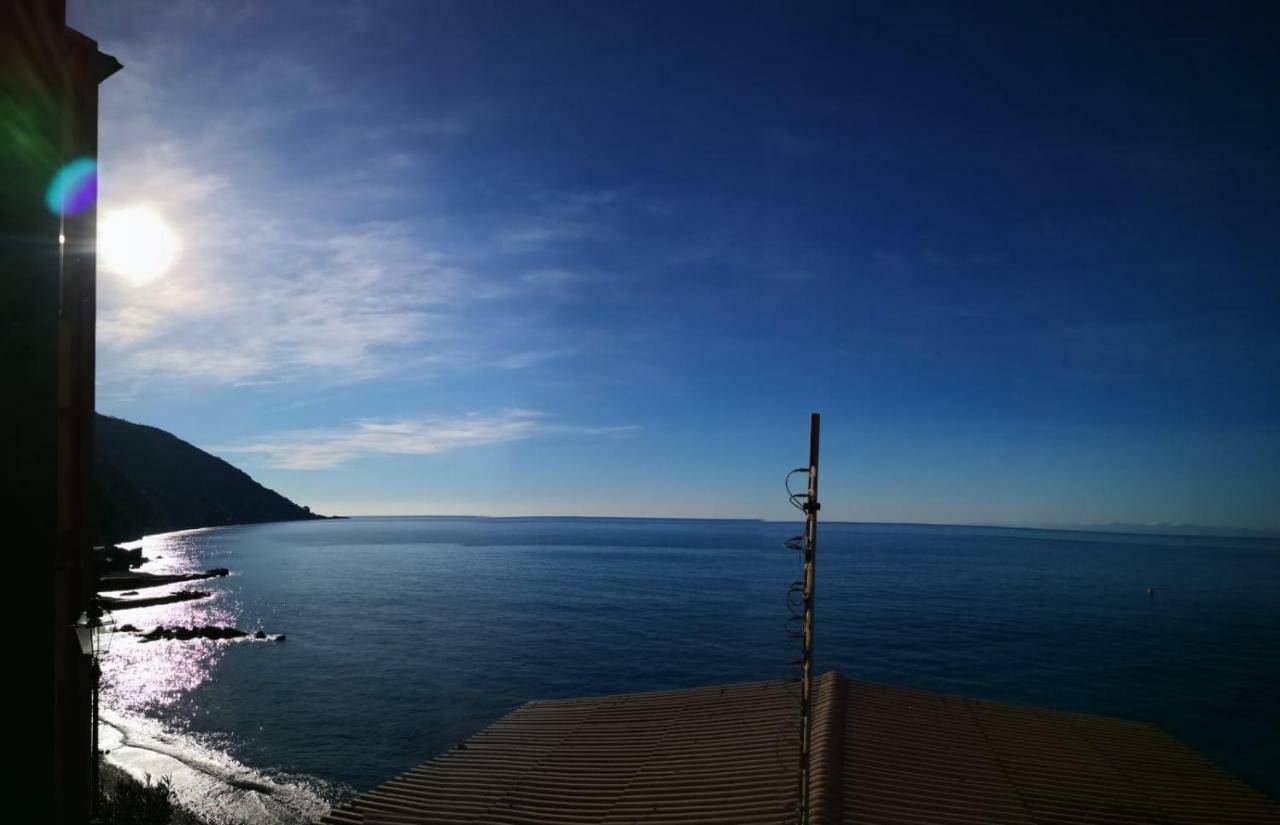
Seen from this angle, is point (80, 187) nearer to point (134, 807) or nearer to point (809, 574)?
point (809, 574)

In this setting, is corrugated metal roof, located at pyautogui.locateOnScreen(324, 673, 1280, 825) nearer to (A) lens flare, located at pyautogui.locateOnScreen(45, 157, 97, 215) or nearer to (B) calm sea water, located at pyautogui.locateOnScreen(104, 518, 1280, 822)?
(B) calm sea water, located at pyautogui.locateOnScreen(104, 518, 1280, 822)

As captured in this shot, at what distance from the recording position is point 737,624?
63.0 meters

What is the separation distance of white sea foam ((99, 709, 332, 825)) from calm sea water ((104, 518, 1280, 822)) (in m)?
0.13

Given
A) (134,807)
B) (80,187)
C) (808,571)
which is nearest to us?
(80,187)

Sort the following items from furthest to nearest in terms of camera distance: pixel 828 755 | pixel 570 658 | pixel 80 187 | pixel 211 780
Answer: pixel 570 658 < pixel 211 780 < pixel 828 755 < pixel 80 187

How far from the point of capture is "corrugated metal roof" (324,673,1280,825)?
43.0 feet

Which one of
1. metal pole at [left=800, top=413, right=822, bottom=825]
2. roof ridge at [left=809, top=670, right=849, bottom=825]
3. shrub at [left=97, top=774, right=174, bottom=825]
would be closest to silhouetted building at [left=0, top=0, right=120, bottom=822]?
metal pole at [left=800, top=413, right=822, bottom=825]

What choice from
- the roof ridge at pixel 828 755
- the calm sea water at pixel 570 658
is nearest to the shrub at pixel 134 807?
the calm sea water at pixel 570 658

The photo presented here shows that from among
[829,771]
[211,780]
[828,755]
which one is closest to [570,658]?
[211,780]

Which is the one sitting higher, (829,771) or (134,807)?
(829,771)

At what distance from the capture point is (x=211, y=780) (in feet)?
88.9

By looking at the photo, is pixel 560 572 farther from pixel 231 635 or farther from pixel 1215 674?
pixel 1215 674

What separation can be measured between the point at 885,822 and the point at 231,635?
5802cm

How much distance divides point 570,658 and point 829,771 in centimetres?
3844
